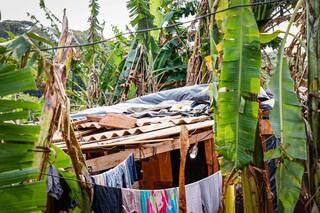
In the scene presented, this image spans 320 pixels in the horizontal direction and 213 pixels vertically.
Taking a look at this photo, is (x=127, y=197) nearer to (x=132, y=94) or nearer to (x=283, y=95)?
(x=283, y=95)

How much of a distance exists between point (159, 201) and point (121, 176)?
22.1 inches

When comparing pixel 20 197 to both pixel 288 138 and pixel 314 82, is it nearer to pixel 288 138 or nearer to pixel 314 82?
pixel 288 138

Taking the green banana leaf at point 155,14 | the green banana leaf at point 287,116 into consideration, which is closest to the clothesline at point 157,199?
the green banana leaf at point 287,116

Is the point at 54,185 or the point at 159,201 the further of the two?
the point at 159,201

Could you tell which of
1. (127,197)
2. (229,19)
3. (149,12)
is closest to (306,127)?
(229,19)

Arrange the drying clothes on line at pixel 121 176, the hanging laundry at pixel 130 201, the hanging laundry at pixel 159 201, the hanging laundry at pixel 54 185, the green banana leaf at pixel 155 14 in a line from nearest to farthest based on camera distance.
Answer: the hanging laundry at pixel 54 185 < the hanging laundry at pixel 130 201 < the hanging laundry at pixel 159 201 < the drying clothes on line at pixel 121 176 < the green banana leaf at pixel 155 14

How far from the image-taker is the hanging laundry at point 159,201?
3.34 metres

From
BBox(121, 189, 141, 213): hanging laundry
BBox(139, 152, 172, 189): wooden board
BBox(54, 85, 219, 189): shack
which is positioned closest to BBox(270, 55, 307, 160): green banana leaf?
BBox(54, 85, 219, 189): shack

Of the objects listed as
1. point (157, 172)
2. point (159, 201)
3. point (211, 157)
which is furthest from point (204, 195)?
point (157, 172)

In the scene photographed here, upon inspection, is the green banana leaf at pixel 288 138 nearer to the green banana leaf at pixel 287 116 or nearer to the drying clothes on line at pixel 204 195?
the green banana leaf at pixel 287 116

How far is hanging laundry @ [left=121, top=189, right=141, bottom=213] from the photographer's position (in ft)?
10.5

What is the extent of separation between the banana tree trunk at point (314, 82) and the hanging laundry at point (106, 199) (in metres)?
1.46

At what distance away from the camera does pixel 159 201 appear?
133 inches

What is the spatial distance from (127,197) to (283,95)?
1466mm
